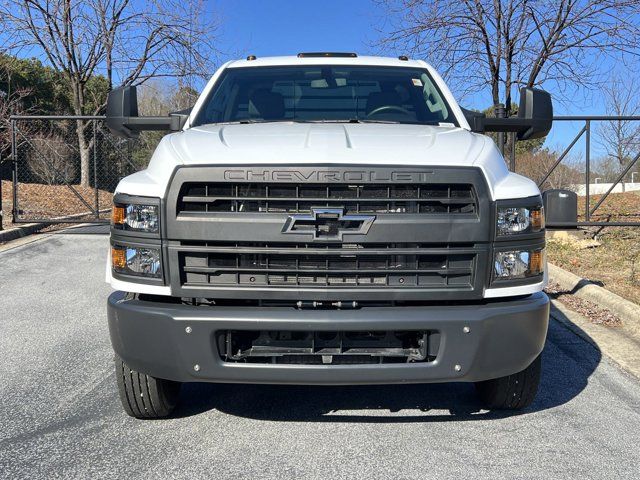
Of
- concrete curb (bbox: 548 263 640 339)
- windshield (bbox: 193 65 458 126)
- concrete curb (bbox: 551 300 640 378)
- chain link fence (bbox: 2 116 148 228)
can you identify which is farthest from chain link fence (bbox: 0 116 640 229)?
windshield (bbox: 193 65 458 126)

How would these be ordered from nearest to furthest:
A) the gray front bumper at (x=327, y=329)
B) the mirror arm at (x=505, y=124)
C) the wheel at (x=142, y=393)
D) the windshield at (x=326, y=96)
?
the gray front bumper at (x=327, y=329)
the wheel at (x=142, y=393)
the mirror arm at (x=505, y=124)
the windshield at (x=326, y=96)

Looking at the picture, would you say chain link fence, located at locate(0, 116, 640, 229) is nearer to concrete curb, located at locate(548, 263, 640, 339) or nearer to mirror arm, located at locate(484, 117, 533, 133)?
concrete curb, located at locate(548, 263, 640, 339)

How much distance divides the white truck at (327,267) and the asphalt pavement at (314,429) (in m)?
0.42

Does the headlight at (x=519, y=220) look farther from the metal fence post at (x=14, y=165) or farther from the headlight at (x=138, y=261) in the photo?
the metal fence post at (x=14, y=165)

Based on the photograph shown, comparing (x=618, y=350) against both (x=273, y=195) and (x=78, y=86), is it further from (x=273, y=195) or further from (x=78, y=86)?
(x=78, y=86)

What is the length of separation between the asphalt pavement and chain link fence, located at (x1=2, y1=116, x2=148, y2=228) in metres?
7.61

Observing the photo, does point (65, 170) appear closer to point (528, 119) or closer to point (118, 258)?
point (118, 258)

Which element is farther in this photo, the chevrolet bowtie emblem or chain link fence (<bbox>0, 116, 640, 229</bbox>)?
chain link fence (<bbox>0, 116, 640, 229</bbox>)

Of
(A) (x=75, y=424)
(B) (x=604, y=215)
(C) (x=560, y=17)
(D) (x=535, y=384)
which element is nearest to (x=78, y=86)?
(C) (x=560, y=17)

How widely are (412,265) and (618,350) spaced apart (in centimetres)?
281

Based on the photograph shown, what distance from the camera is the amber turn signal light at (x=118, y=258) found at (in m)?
3.08

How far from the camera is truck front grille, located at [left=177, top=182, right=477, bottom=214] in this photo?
2949 mm

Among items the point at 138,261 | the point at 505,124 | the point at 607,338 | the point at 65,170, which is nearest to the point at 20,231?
the point at 65,170

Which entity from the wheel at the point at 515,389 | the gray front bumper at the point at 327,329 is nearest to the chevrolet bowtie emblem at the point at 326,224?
the gray front bumper at the point at 327,329
